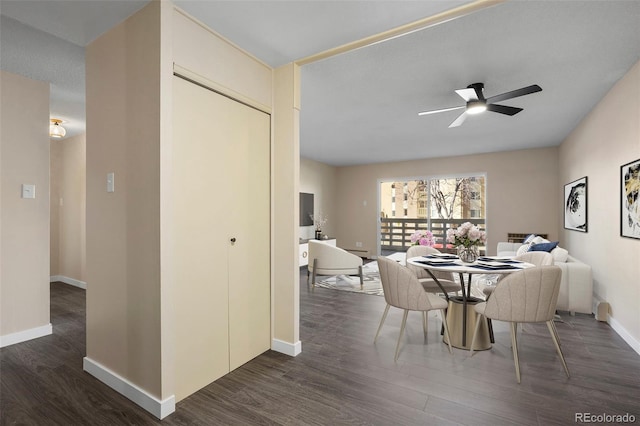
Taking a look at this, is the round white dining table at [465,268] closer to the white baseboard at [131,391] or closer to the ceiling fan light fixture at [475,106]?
the ceiling fan light fixture at [475,106]

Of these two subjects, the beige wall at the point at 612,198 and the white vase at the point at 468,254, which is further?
the white vase at the point at 468,254

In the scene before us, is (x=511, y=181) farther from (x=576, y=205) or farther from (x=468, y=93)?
(x=468, y=93)

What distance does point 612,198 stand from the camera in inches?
132

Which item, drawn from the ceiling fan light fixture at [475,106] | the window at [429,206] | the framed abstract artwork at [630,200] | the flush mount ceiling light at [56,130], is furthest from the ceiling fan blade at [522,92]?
the flush mount ceiling light at [56,130]

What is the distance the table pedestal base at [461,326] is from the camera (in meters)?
2.79

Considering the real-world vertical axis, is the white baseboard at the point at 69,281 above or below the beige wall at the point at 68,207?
below

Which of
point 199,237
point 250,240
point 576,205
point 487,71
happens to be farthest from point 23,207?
point 576,205

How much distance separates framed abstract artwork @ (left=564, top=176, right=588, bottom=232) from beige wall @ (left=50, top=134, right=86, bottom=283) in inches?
294

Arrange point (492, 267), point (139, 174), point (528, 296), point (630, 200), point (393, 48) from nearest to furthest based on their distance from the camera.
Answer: point (139, 174) < point (528, 296) < point (393, 48) < point (492, 267) < point (630, 200)

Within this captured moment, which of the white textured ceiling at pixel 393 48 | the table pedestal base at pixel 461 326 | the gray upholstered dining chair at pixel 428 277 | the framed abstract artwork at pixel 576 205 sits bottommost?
the table pedestal base at pixel 461 326

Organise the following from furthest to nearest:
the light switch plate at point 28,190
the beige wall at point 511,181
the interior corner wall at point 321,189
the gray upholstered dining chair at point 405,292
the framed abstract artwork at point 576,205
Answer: the interior corner wall at point 321,189
the beige wall at point 511,181
the framed abstract artwork at point 576,205
the light switch plate at point 28,190
the gray upholstered dining chair at point 405,292

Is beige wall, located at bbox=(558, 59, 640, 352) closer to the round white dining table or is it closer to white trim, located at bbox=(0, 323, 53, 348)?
the round white dining table

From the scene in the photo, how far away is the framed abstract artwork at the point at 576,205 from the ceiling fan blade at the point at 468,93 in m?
2.58

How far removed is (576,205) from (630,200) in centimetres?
212
